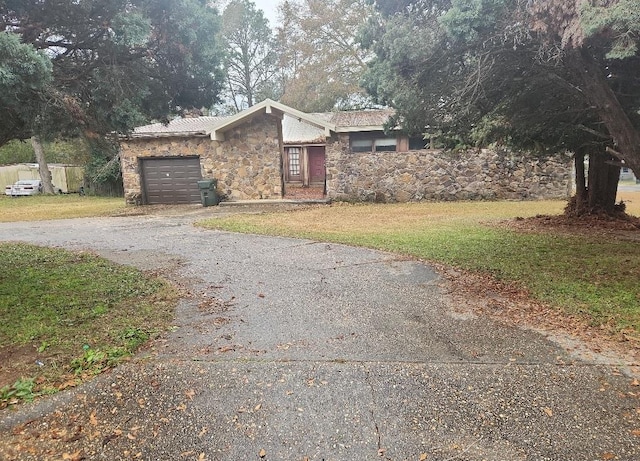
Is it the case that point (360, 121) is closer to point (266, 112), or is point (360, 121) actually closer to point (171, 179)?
point (266, 112)

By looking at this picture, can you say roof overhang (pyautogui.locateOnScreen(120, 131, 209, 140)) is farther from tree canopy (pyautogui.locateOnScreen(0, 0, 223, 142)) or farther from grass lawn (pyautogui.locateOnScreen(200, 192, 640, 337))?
tree canopy (pyautogui.locateOnScreen(0, 0, 223, 142))

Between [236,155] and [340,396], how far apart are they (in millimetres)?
14836

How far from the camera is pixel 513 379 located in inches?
120

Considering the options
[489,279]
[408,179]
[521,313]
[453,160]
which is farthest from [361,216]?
[521,313]

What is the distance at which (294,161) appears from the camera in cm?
2398

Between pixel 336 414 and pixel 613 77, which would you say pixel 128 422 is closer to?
pixel 336 414

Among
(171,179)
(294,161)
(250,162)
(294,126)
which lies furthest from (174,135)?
(294,161)

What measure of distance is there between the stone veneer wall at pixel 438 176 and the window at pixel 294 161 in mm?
7804

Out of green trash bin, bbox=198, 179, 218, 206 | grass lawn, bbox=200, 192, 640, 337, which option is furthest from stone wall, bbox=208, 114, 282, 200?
grass lawn, bbox=200, 192, 640, 337

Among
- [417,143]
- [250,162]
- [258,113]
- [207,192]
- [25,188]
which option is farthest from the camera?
[25,188]

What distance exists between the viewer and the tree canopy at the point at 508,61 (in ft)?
13.0

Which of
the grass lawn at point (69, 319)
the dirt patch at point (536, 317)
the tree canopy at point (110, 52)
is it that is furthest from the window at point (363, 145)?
the tree canopy at point (110, 52)

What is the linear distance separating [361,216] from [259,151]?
5945 mm

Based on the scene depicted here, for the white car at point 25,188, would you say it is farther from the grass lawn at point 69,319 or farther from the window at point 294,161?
the grass lawn at point 69,319
